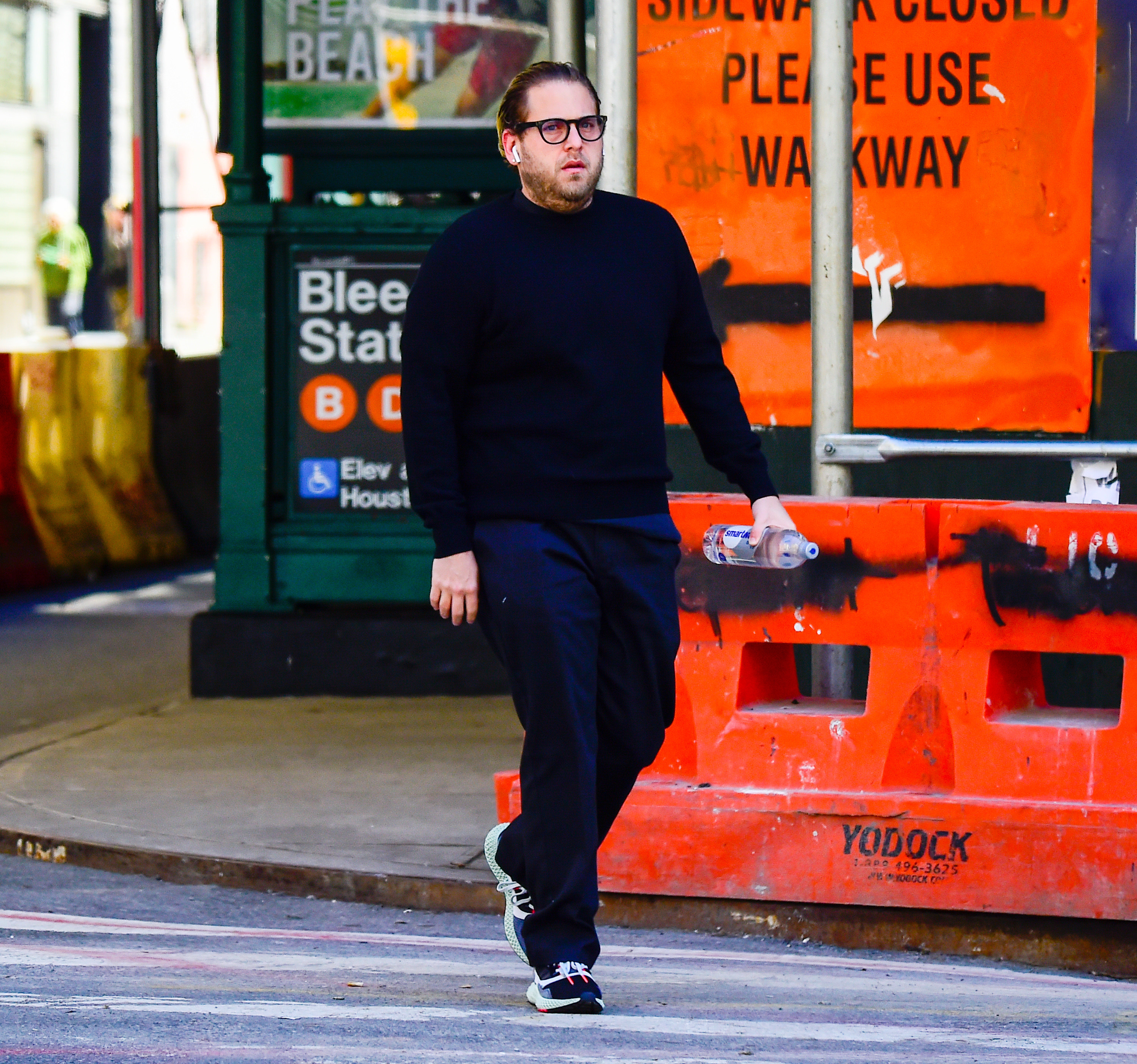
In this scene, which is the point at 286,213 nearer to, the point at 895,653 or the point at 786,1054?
the point at 895,653

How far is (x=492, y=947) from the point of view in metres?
5.10

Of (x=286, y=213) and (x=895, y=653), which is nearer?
(x=895, y=653)

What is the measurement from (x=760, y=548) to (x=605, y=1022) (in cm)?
104

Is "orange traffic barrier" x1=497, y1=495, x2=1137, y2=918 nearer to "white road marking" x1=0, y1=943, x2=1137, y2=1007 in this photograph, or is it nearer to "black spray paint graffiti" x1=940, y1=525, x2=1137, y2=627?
"black spray paint graffiti" x1=940, y1=525, x2=1137, y2=627

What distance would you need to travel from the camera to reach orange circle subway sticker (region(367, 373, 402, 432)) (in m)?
8.41

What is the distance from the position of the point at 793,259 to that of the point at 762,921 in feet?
8.08

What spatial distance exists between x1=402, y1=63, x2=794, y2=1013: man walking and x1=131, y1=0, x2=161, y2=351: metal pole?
1174cm

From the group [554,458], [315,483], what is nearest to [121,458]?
[315,483]

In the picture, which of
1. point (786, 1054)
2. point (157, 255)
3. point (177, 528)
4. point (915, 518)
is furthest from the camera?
point (157, 255)

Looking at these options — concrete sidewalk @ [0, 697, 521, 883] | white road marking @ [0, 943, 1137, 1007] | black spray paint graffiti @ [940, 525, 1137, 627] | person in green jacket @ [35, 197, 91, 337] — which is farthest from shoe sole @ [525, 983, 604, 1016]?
person in green jacket @ [35, 197, 91, 337]

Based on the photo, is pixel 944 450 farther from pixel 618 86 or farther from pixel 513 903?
pixel 513 903

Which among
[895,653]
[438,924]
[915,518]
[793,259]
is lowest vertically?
[438,924]

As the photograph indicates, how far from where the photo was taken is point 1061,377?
6797 mm

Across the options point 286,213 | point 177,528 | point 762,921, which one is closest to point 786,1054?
point 762,921
